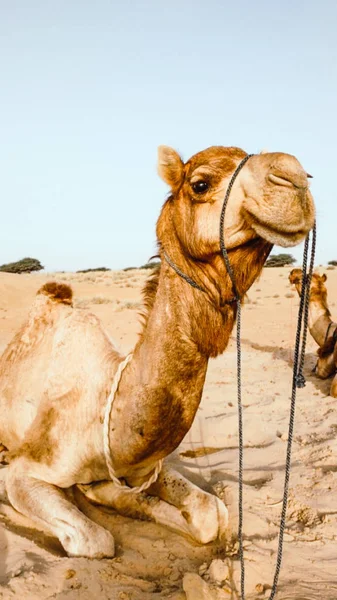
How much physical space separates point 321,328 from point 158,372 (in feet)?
19.0

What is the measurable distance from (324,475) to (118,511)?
171 cm

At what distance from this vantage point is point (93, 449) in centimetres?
345

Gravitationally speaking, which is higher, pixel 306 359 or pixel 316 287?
pixel 316 287

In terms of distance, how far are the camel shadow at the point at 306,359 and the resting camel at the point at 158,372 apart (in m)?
4.14

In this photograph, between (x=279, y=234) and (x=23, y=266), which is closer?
(x=279, y=234)

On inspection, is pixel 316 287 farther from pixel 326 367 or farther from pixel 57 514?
pixel 57 514

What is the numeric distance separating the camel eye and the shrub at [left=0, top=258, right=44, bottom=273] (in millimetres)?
42974

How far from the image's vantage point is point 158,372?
2.89m

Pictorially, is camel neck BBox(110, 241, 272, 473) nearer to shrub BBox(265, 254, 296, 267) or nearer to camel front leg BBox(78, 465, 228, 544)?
camel front leg BBox(78, 465, 228, 544)

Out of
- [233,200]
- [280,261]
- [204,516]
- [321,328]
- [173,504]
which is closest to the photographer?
[233,200]

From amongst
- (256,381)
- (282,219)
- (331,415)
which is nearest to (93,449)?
(282,219)

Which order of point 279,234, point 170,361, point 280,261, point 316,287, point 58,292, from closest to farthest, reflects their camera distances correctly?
point 279,234, point 170,361, point 58,292, point 316,287, point 280,261

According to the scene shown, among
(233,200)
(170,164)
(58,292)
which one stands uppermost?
(170,164)

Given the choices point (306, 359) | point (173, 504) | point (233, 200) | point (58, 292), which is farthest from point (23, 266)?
point (233, 200)
